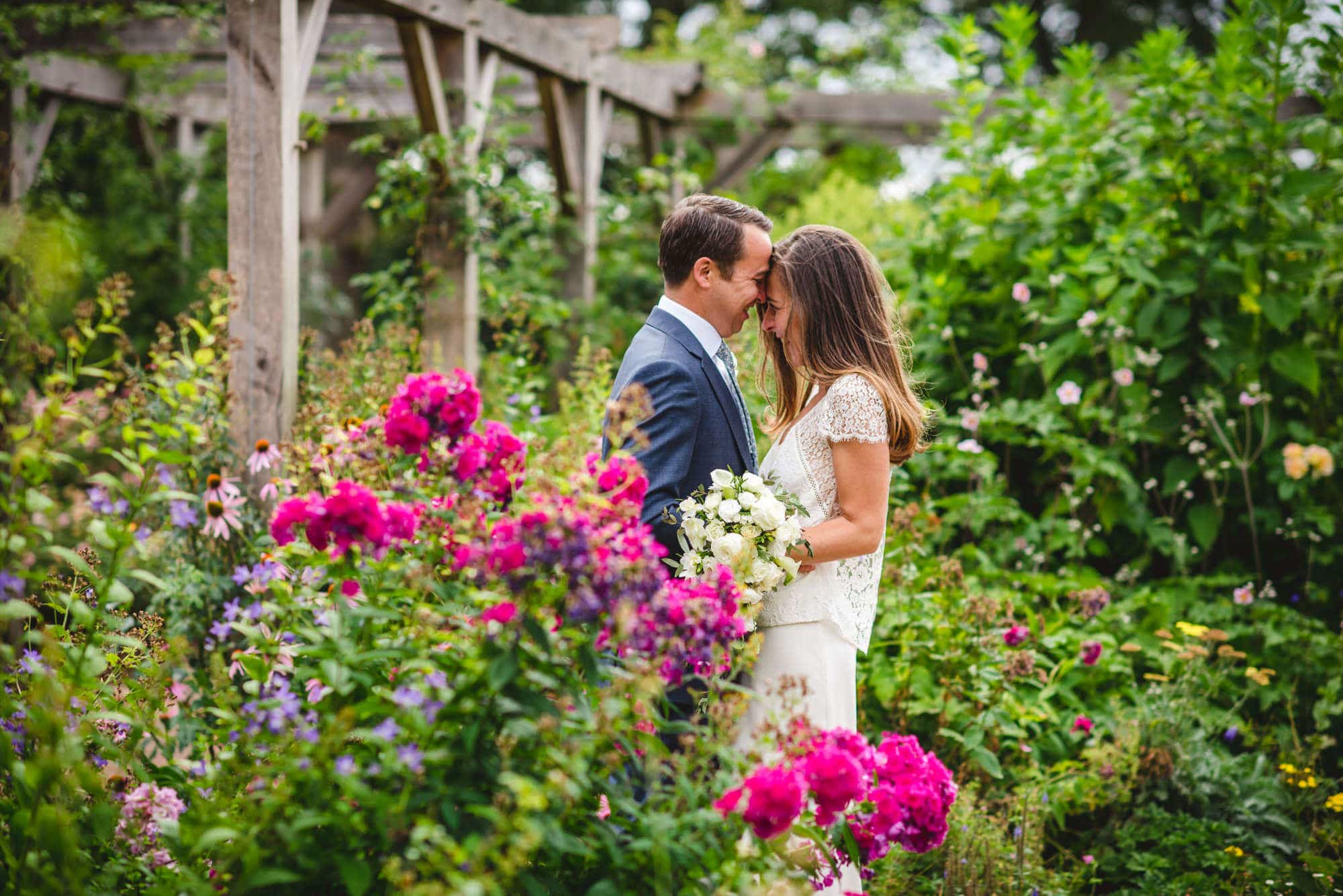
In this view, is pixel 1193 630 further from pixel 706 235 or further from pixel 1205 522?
pixel 706 235

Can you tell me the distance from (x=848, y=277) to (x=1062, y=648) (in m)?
1.76

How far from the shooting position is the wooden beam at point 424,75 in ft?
14.1

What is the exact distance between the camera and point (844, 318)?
8.05ft

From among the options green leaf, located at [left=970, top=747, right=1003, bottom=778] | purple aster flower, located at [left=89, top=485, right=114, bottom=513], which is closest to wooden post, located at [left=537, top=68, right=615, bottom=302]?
green leaf, located at [left=970, top=747, right=1003, bottom=778]

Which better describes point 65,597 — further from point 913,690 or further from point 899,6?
point 899,6

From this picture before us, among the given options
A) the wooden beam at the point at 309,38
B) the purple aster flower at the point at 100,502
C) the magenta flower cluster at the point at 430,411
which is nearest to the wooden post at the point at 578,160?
the wooden beam at the point at 309,38

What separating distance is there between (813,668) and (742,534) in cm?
50

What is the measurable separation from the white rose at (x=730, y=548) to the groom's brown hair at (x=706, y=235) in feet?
2.64

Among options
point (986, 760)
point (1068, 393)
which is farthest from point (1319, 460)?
point (986, 760)

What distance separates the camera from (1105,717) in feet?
10.9

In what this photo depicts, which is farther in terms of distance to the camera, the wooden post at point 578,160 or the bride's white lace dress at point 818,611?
the wooden post at point 578,160

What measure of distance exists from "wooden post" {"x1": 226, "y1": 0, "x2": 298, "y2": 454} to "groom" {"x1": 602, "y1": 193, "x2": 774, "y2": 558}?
1.48 m

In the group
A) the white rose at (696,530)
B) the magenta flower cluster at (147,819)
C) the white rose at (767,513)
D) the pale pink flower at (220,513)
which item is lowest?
the magenta flower cluster at (147,819)

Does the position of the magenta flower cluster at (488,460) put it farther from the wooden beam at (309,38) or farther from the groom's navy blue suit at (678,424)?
the wooden beam at (309,38)
